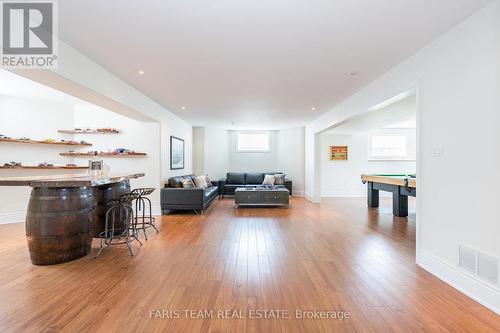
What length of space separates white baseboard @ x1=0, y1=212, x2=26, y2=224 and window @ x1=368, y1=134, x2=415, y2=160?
10.2m

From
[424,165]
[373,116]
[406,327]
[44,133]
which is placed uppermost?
[373,116]

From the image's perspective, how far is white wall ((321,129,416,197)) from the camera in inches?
352

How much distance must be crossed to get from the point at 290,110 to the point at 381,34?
11.5ft

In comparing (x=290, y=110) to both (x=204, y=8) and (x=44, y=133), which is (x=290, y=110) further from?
(x=44, y=133)

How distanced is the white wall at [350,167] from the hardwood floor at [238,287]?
5168 mm

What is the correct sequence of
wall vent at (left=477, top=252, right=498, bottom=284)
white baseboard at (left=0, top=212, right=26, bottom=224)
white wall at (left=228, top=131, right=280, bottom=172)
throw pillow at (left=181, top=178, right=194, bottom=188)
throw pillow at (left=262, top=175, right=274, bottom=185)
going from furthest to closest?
white wall at (left=228, top=131, right=280, bottom=172)
throw pillow at (left=262, top=175, right=274, bottom=185)
throw pillow at (left=181, top=178, right=194, bottom=188)
white baseboard at (left=0, top=212, right=26, bottom=224)
wall vent at (left=477, top=252, right=498, bottom=284)

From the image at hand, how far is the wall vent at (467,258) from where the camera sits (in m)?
2.16

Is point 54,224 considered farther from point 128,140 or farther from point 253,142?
point 253,142

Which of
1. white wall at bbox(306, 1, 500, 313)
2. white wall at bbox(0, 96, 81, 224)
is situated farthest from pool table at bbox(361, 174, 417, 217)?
white wall at bbox(0, 96, 81, 224)

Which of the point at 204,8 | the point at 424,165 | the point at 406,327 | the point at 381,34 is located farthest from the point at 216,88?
the point at 406,327

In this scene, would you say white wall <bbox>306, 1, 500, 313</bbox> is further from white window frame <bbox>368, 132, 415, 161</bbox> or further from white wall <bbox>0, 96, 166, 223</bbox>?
white window frame <bbox>368, 132, 415, 161</bbox>

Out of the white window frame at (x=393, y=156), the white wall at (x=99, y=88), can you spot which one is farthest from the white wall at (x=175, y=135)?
the white window frame at (x=393, y=156)

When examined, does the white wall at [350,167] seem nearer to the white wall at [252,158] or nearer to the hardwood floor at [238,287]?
the white wall at [252,158]

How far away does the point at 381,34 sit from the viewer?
8.07ft
